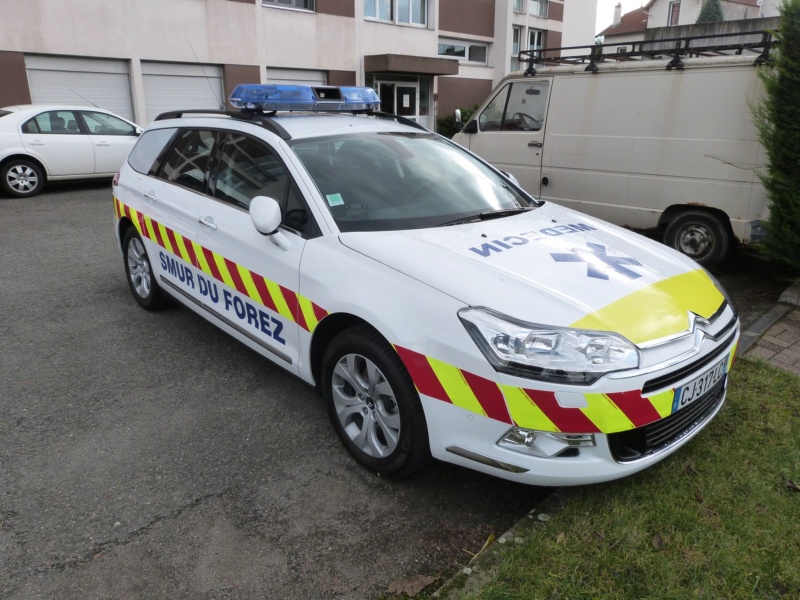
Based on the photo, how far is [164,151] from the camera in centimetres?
475

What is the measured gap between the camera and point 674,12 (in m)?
43.6

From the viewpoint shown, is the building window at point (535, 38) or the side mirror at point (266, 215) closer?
the side mirror at point (266, 215)

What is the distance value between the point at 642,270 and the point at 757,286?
12.6ft

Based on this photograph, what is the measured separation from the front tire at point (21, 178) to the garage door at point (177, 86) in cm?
618

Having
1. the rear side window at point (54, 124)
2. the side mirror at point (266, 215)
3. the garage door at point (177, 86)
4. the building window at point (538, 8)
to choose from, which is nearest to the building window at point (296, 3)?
the garage door at point (177, 86)

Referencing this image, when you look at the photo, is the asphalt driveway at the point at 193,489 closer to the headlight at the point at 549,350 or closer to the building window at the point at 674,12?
the headlight at the point at 549,350

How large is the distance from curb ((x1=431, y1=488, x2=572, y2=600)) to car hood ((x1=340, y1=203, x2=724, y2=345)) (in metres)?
0.85

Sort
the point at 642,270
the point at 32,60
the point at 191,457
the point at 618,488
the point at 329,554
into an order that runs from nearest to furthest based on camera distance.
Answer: the point at 329,554, the point at 618,488, the point at 642,270, the point at 191,457, the point at 32,60

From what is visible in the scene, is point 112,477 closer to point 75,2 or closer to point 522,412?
point 522,412

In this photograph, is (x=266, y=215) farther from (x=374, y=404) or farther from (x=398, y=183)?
(x=374, y=404)

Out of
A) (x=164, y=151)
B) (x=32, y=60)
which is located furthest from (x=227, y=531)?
(x=32, y=60)

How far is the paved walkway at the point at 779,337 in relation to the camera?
439 cm

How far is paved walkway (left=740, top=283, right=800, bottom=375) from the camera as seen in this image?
4391 millimetres

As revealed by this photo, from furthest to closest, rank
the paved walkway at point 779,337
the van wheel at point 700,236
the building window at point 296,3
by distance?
the building window at point 296,3, the van wheel at point 700,236, the paved walkway at point 779,337
